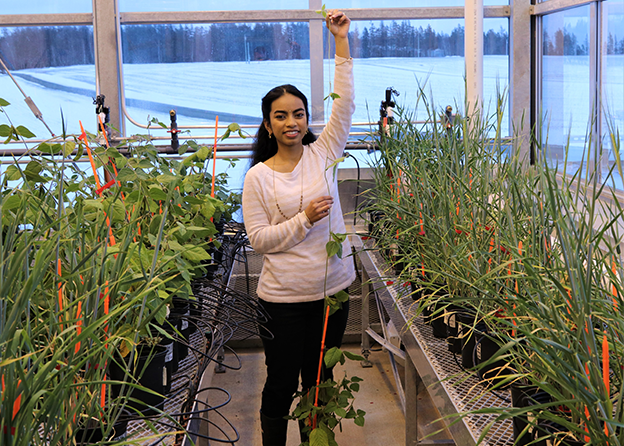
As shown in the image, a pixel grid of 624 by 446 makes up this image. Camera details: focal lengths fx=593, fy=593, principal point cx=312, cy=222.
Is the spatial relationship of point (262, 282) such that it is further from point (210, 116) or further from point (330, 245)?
point (210, 116)

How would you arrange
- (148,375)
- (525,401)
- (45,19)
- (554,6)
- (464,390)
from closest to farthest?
(525,401), (148,375), (464,390), (554,6), (45,19)

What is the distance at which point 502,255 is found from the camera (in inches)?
58.5

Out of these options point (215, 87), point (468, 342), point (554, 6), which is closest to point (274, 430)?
point (468, 342)

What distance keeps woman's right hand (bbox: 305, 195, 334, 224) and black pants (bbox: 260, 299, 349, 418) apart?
1.03 feet

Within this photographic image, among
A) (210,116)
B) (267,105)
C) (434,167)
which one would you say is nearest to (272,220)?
(267,105)

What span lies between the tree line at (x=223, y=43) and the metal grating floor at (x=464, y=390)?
3.24 meters

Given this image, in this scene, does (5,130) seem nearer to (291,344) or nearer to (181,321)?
(181,321)

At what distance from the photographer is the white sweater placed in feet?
6.08

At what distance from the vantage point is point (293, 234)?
179 centimetres

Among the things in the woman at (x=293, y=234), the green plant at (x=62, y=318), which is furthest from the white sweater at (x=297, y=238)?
the green plant at (x=62, y=318)

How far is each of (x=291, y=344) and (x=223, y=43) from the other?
3277 millimetres

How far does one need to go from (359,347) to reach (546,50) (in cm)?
Result: 271

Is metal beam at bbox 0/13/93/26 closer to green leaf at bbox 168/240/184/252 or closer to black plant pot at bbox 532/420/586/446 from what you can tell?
green leaf at bbox 168/240/184/252

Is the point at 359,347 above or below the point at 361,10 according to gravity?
below
